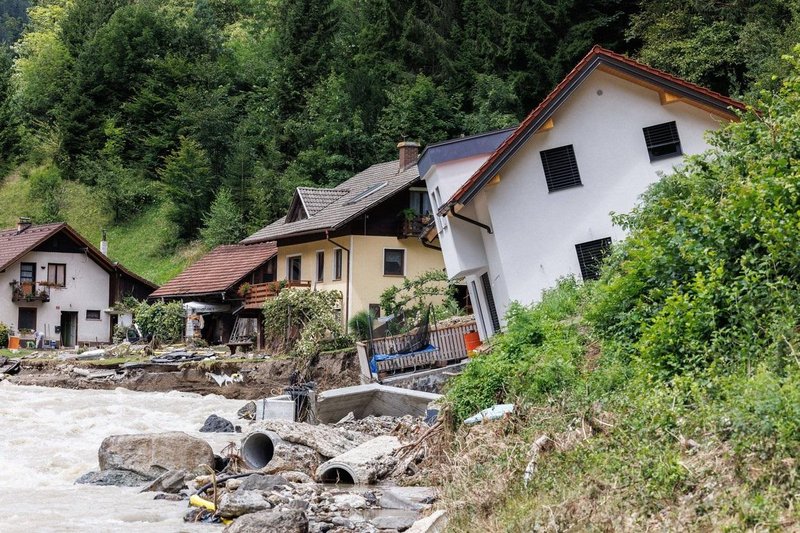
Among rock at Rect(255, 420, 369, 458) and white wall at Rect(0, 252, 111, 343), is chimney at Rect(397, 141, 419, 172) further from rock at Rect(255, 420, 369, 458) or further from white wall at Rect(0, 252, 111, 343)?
rock at Rect(255, 420, 369, 458)

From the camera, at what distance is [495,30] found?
2141 inches

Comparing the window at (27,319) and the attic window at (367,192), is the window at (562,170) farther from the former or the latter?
the window at (27,319)

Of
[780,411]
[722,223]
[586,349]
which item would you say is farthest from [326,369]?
[780,411]

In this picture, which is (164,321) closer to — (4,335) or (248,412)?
(4,335)

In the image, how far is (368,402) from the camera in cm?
2394

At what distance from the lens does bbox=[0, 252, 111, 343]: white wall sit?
57.9 metres

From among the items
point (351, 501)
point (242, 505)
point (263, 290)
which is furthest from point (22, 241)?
point (351, 501)

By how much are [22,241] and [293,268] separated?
21163 mm

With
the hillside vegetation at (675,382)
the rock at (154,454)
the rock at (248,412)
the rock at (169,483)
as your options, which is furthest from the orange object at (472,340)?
the rock at (169,483)

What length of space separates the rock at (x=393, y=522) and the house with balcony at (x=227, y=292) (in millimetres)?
34601

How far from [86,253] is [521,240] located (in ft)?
136

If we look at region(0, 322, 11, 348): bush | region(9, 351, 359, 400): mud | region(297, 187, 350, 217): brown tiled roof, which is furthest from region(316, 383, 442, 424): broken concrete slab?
region(0, 322, 11, 348): bush

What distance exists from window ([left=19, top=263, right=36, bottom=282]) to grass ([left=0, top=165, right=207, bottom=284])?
27.7 ft

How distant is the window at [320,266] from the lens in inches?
1725
